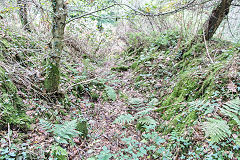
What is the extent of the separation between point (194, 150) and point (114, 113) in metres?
2.27

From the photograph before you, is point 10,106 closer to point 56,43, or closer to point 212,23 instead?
point 56,43

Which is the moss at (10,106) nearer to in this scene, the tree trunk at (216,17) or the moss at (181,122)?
the moss at (181,122)

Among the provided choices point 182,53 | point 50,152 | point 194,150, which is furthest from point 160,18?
point 50,152

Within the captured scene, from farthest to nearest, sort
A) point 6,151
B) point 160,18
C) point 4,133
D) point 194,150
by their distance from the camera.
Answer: point 160,18
point 194,150
point 4,133
point 6,151

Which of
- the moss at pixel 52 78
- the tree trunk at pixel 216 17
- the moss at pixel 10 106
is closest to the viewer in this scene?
the moss at pixel 10 106

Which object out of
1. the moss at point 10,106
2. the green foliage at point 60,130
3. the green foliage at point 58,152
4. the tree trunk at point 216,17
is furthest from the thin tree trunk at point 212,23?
the moss at point 10,106

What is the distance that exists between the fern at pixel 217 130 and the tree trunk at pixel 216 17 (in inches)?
151

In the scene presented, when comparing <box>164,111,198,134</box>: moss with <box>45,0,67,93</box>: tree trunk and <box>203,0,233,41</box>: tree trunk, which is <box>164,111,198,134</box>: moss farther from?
<box>203,0,233,41</box>: tree trunk

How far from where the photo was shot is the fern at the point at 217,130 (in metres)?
2.18

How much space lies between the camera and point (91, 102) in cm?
455

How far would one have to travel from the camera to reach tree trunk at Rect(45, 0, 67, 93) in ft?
9.91

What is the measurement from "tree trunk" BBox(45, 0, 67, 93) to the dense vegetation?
21 millimetres

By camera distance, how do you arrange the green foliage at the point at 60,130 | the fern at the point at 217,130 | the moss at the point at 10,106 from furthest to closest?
the green foliage at the point at 60,130
the moss at the point at 10,106
the fern at the point at 217,130

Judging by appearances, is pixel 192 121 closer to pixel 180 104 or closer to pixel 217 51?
pixel 180 104
